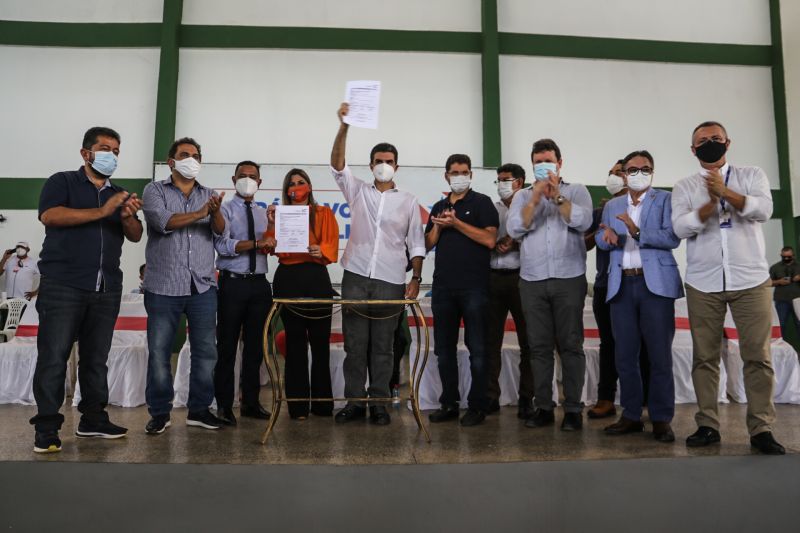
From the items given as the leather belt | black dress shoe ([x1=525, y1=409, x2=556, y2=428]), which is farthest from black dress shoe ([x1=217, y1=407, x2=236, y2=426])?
black dress shoe ([x1=525, y1=409, x2=556, y2=428])

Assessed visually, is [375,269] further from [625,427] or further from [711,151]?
[711,151]

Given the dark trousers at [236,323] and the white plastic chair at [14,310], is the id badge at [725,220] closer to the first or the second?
the dark trousers at [236,323]

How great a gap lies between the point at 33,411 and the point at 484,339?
3.01m

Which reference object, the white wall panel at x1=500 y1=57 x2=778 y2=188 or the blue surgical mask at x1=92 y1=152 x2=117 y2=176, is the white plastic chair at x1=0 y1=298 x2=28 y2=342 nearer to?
the blue surgical mask at x1=92 y1=152 x2=117 y2=176

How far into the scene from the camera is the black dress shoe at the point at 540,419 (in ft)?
10.6

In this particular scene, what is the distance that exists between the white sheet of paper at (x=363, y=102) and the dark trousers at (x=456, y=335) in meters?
1.07

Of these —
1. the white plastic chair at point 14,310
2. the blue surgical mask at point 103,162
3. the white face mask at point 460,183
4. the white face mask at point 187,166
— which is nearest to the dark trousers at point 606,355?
the white face mask at point 460,183

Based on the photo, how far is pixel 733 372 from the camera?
14.5 feet

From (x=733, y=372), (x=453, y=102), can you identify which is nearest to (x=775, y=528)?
(x=733, y=372)

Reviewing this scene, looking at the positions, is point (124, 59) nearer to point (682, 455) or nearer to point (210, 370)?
point (210, 370)

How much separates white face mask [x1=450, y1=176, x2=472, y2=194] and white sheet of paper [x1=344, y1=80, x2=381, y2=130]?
26.8 inches

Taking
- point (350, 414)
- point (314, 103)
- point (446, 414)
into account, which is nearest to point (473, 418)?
point (446, 414)

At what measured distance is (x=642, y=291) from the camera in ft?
9.87

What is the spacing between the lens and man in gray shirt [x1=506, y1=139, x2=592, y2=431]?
3.17 m
